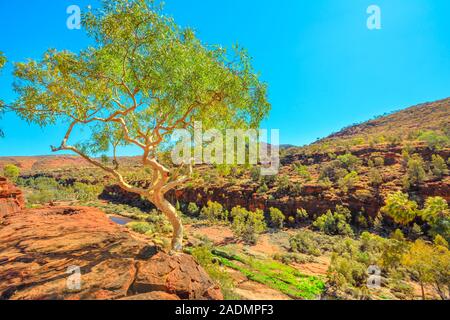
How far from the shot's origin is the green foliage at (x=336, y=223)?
2573 cm

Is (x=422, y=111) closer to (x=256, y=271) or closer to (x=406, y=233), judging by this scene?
(x=406, y=233)

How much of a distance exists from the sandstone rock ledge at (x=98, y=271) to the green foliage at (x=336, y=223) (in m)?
24.7

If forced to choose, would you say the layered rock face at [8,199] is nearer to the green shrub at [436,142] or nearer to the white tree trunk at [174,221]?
the white tree trunk at [174,221]

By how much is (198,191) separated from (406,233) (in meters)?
30.9

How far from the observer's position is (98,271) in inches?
202

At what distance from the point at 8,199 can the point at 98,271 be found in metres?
17.1

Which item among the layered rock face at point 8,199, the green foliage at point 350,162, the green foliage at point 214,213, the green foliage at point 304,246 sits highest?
the green foliage at point 350,162

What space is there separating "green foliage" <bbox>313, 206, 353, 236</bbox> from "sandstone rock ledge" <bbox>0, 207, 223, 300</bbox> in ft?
81.1

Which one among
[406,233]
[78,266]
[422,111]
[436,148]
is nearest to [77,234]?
[78,266]

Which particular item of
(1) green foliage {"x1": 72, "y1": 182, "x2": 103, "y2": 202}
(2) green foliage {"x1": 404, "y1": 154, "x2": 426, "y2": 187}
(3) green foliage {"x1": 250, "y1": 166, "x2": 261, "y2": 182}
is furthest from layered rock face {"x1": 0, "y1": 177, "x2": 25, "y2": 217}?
(2) green foliage {"x1": 404, "y1": 154, "x2": 426, "y2": 187}

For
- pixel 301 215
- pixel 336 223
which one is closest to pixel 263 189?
pixel 301 215

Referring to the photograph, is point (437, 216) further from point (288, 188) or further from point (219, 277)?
point (219, 277)

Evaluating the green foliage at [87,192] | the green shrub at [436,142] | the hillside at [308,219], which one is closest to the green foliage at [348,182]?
the hillside at [308,219]

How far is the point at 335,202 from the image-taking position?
30.0 meters
